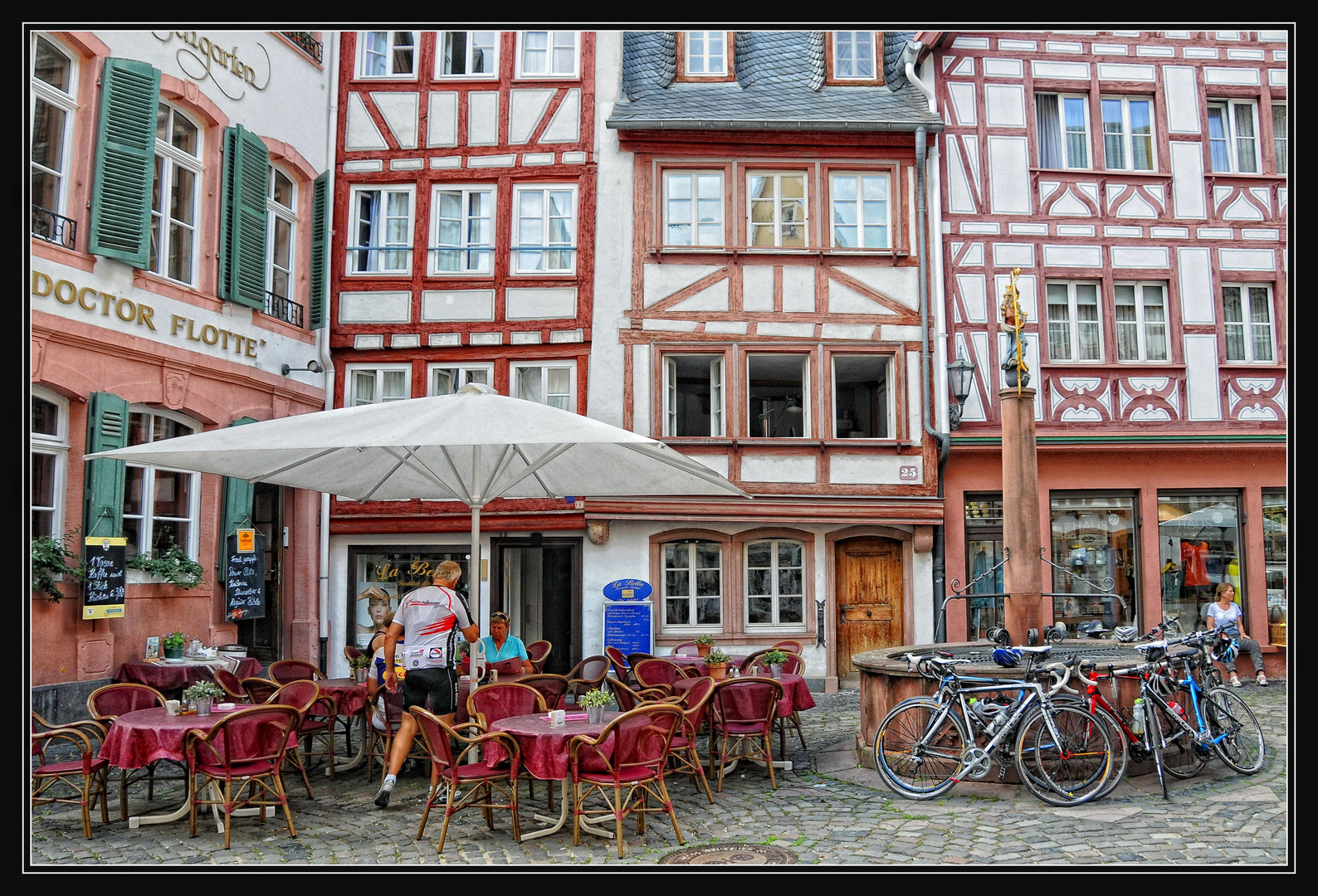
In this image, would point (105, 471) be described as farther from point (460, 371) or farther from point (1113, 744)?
point (1113, 744)

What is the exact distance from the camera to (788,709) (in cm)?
874

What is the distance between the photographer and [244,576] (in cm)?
1240

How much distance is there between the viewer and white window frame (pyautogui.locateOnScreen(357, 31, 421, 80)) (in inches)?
599

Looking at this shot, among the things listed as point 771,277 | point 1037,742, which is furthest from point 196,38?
point 1037,742

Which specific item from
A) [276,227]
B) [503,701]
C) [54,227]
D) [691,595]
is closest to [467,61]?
[276,227]

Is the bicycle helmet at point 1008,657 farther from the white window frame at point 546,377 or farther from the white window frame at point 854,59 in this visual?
the white window frame at point 854,59

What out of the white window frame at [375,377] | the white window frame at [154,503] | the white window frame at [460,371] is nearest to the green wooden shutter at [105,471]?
the white window frame at [154,503]

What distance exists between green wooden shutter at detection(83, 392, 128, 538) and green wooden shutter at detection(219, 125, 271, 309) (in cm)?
221

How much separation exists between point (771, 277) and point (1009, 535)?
6.35 meters

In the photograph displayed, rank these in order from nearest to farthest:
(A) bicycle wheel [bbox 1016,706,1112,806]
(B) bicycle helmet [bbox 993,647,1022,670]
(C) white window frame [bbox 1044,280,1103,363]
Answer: (A) bicycle wheel [bbox 1016,706,1112,806], (B) bicycle helmet [bbox 993,647,1022,670], (C) white window frame [bbox 1044,280,1103,363]

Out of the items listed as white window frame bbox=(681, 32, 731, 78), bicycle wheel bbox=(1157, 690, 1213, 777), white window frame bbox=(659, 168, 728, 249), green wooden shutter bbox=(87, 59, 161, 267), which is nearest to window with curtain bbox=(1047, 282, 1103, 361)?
white window frame bbox=(659, 168, 728, 249)

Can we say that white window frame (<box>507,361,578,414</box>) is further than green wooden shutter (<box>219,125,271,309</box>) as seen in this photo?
Yes

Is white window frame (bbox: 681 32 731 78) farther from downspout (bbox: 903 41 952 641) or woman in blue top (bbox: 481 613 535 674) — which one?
woman in blue top (bbox: 481 613 535 674)

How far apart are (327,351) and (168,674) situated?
566 centimetres
